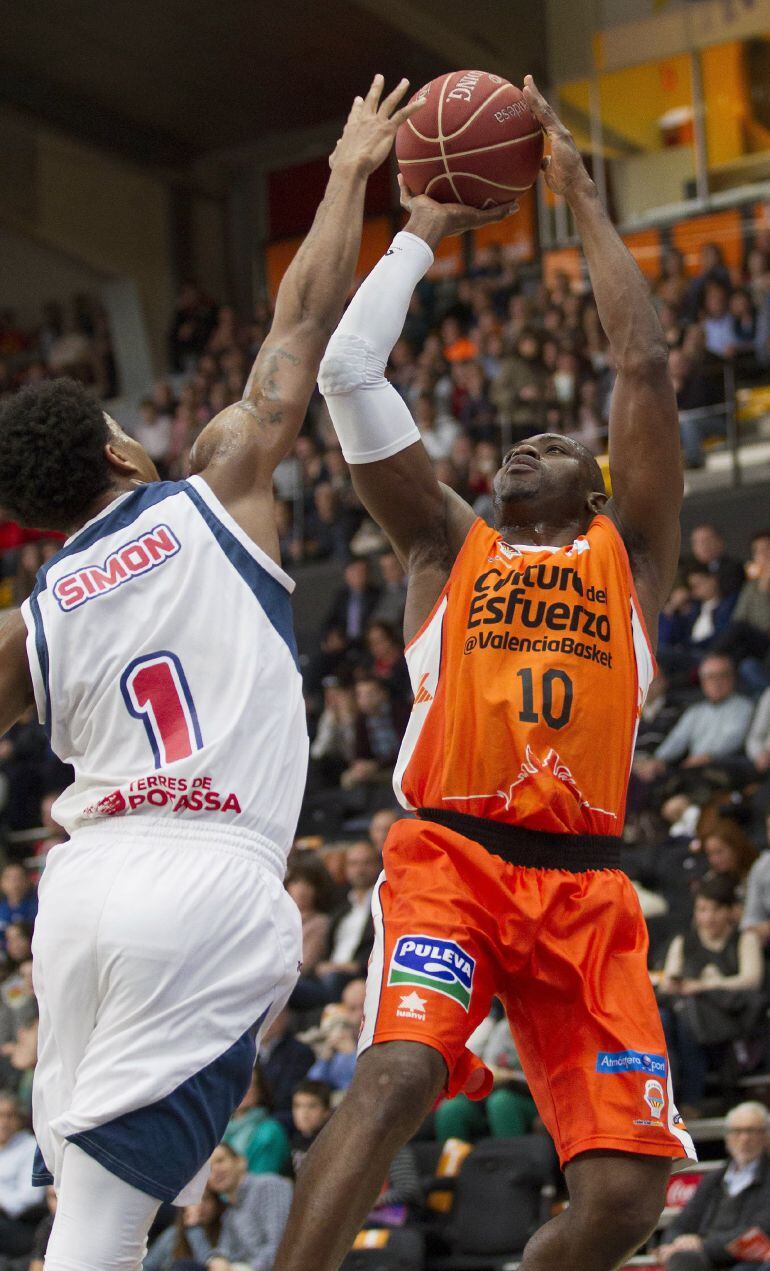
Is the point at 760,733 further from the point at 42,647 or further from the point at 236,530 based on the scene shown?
the point at 42,647

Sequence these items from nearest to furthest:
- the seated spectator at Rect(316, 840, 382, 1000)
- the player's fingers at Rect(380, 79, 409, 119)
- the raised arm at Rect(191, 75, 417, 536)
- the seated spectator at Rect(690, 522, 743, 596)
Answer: the raised arm at Rect(191, 75, 417, 536) → the player's fingers at Rect(380, 79, 409, 119) → the seated spectator at Rect(316, 840, 382, 1000) → the seated spectator at Rect(690, 522, 743, 596)

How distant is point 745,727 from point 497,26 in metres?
13.3

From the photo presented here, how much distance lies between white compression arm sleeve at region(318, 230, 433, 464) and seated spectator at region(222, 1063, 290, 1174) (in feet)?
18.3

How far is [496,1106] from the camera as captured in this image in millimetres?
9375

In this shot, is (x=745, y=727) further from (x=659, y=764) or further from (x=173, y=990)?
(x=173, y=990)

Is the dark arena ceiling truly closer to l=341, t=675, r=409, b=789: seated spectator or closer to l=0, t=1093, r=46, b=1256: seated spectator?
l=341, t=675, r=409, b=789: seated spectator

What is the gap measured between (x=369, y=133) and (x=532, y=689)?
1.46 meters

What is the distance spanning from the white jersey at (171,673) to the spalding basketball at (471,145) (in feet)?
5.76

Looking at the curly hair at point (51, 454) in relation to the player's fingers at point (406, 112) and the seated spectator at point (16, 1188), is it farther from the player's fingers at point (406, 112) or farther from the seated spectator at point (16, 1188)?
the seated spectator at point (16, 1188)

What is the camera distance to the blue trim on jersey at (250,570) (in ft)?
12.2

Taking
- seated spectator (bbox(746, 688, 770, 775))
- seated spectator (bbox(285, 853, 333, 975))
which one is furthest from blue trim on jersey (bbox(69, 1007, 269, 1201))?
seated spectator (bbox(746, 688, 770, 775))

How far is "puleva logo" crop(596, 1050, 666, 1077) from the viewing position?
4.19 metres

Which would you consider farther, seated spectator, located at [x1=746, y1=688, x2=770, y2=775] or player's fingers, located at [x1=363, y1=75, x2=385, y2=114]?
seated spectator, located at [x1=746, y1=688, x2=770, y2=775]

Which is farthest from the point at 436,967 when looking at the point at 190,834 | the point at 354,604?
the point at 354,604
